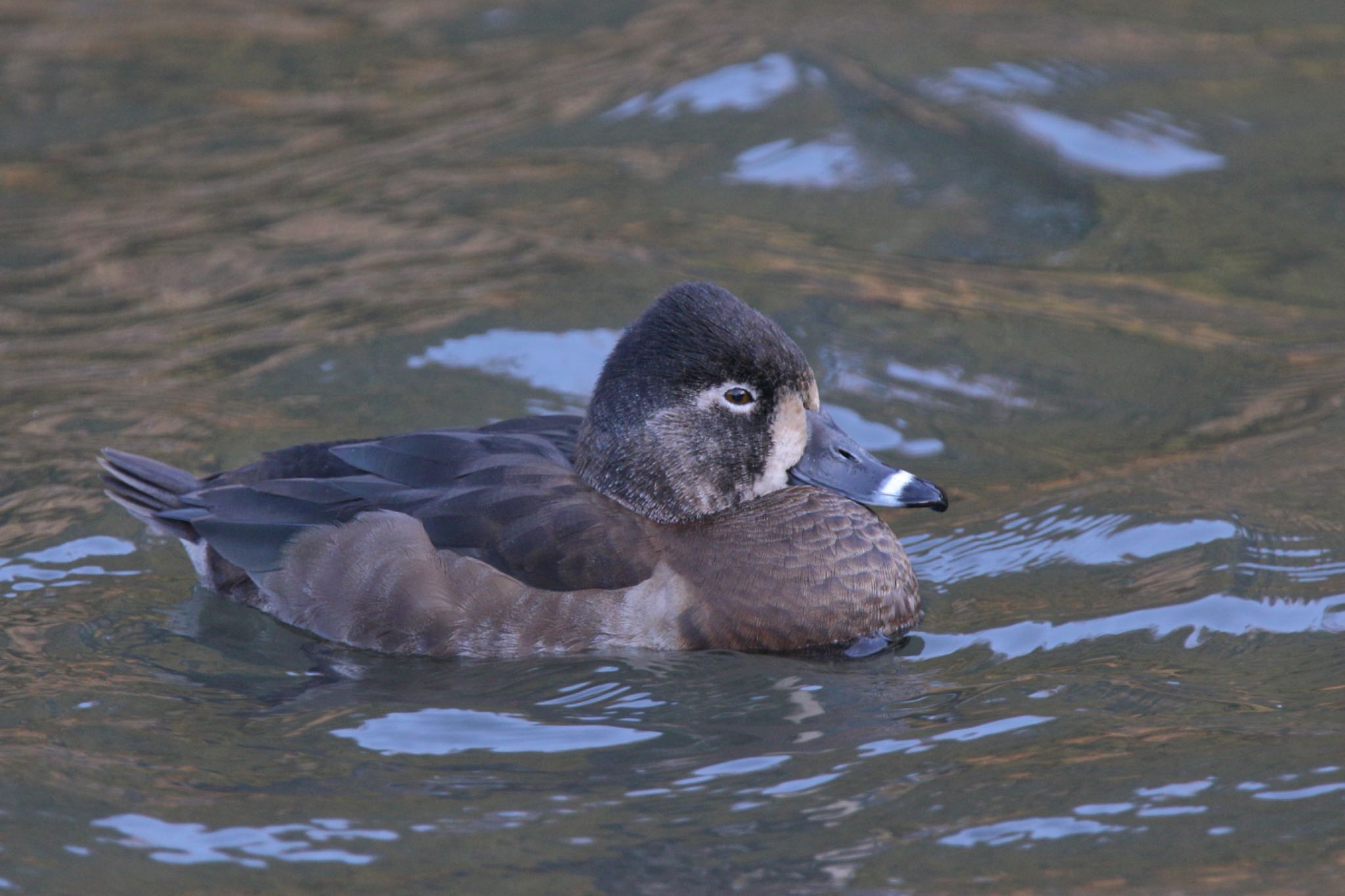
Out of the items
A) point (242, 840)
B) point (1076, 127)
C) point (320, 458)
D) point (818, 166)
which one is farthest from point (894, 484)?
point (1076, 127)

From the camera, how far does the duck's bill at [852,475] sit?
216 inches

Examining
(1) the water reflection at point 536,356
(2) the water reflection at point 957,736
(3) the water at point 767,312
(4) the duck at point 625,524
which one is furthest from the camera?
(1) the water reflection at point 536,356

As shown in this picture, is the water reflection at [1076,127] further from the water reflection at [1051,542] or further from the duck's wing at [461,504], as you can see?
the duck's wing at [461,504]

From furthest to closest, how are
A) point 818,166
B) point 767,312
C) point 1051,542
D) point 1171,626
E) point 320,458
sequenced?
point 818,166, point 767,312, point 1051,542, point 320,458, point 1171,626

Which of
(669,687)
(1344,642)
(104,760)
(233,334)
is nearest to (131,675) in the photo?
(104,760)

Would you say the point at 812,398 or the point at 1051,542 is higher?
the point at 812,398

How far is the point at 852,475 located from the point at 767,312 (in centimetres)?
254

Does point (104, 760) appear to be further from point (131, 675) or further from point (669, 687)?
point (669, 687)

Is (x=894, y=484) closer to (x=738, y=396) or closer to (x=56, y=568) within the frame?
(x=738, y=396)

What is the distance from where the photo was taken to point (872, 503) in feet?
18.0

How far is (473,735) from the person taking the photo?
188 inches

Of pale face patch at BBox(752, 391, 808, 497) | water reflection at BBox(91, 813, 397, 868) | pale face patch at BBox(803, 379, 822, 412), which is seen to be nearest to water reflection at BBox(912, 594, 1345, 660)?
pale face patch at BBox(752, 391, 808, 497)

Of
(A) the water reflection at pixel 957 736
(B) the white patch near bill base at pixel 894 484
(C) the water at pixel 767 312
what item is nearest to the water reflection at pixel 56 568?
(C) the water at pixel 767 312

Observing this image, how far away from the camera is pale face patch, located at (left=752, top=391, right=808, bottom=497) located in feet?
18.3
